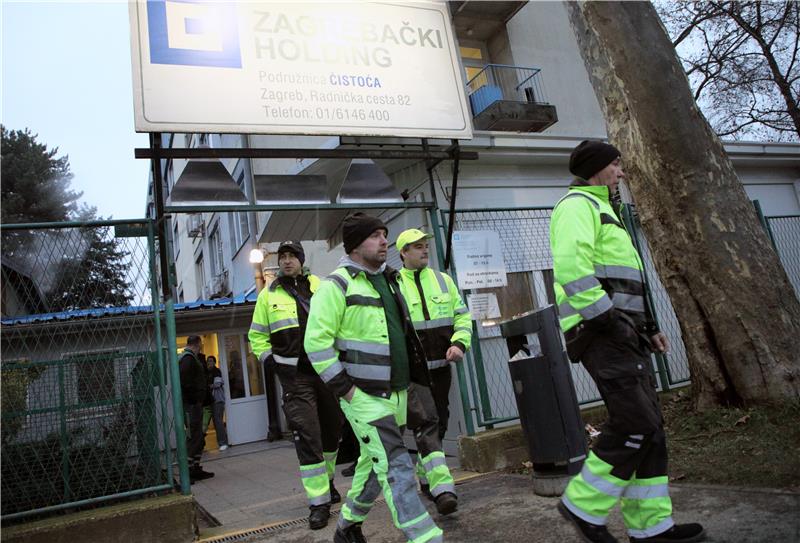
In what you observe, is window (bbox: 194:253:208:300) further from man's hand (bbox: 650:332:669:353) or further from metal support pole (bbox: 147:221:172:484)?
man's hand (bbox: 650:332:669:353)

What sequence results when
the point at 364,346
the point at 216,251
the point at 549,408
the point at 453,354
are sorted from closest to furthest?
the point at 364,346 → the point at 549,408 → the point at 453,354 → the point at 216,251

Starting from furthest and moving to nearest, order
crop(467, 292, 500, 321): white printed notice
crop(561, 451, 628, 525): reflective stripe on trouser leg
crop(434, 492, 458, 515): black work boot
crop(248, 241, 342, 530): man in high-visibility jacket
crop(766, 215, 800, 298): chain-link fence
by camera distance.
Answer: crop(766, 215, 800, 298): chain-link fence, crop(467, 292, 500, 321): white printed notice, crop(248, 241, 342, 530): man in high-visibility jacket, crop(434, 492, 458, 515): black work boot, crop(561, 451, 628, 525): reflective stripe on trouser leg

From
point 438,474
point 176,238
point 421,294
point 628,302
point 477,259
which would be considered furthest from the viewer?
point 176,238

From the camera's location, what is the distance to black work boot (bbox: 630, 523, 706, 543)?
2.69m

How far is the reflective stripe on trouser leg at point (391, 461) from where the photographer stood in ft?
9.03

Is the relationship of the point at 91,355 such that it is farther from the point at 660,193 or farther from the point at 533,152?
the point at 533,152

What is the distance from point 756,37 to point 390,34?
49.4 ft

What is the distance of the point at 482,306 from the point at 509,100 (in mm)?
6716

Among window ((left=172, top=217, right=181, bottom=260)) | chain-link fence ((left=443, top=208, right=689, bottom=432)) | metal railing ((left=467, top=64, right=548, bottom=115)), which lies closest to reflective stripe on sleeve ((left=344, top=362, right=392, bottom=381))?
chain-link fence ((left=443, top=208, right=689, bottom=432))

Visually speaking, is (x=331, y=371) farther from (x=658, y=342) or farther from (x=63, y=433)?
(x=63, y=433)

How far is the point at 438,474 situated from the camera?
12.5 ft

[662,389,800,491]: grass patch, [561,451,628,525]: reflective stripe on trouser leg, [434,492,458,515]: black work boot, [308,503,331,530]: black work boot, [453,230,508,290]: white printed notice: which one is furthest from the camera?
[453,230,508,290]: white printed notice

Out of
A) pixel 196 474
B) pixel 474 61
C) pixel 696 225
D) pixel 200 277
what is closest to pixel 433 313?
pixel 696 225

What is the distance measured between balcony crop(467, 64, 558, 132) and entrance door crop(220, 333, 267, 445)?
7.28 m
